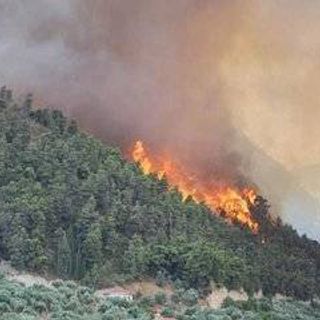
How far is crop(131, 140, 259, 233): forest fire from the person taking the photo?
13462cm

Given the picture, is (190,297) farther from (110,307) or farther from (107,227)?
(110,307)

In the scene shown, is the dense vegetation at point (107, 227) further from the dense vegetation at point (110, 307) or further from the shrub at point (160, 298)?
the dense vegetation at point (110, 307)

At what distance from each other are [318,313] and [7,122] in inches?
1553

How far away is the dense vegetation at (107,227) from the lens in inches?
3605

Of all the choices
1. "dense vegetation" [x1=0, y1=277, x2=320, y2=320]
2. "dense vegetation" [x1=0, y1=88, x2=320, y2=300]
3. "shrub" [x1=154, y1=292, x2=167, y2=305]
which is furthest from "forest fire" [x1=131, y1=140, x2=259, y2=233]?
"shrub" [x1=154, y1=292, x2=167, y2=305]

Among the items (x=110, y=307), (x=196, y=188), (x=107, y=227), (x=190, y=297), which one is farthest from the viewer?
(x=196, y=188)

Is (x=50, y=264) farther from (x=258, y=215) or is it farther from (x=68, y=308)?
(x=258, y=215)

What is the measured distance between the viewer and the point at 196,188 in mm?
140375

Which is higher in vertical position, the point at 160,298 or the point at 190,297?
the point at 190,297

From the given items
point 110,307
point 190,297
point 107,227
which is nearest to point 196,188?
point 107,227

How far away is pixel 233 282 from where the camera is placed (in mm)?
97188

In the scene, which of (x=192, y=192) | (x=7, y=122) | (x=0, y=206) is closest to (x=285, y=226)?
(x=192, y=192)

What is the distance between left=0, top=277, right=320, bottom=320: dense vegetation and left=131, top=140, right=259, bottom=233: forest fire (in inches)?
1632

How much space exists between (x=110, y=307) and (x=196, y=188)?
233ft
